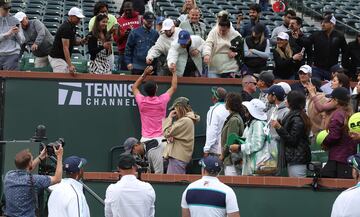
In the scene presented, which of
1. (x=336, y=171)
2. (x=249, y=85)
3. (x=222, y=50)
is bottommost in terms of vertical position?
(x=336, y=171)

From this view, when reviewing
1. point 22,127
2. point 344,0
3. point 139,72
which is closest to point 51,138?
point 22,127

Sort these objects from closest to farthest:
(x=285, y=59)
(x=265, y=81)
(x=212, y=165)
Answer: (x=212, y=165) < (x=265, y=81) < (x=285, y=59)

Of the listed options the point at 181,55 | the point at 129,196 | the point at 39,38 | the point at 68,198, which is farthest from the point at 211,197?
the point at 39,38

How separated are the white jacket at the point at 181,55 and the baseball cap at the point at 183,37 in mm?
114

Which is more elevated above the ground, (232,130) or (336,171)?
(232,130)

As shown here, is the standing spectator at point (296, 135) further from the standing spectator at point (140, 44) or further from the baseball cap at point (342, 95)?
the standing spectator at point (140, 44)

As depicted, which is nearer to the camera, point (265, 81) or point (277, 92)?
point (277, 92)

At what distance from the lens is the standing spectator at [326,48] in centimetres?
1527

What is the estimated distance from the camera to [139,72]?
48.5 feet

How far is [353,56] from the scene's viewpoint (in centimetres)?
1552

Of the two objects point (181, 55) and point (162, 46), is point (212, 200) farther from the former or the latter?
point (162, 46)

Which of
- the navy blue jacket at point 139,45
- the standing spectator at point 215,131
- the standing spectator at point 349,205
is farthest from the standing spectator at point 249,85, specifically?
the standing spectator at point 349,205

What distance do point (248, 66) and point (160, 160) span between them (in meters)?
2.42

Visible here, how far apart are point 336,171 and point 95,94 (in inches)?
162
